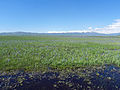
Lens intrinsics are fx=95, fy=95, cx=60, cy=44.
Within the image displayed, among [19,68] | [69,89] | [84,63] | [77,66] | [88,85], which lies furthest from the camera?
[84,63]

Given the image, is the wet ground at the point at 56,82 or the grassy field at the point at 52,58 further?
the grassy field at the point at 52,58

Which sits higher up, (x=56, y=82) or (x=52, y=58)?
(x=52, y=58)

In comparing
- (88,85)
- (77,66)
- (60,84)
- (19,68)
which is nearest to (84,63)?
(77,66)

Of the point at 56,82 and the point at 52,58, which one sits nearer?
the point at 56,82

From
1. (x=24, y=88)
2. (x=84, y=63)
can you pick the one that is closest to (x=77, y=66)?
(x=84, y=63)

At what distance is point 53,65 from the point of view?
12.1 m

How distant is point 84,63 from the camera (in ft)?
41.7

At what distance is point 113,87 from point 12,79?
8344 millimetres

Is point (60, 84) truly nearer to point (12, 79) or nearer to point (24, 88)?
point (24, 88)

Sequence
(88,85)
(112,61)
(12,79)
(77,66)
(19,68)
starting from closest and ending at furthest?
(88,85) < (12,79) < (19,68) < (77,66) < (112,61)

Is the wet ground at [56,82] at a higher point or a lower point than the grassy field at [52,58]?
lower

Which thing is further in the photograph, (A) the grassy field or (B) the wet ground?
(A) the grassy field

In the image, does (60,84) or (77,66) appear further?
(77,66)

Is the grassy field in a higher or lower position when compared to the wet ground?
higher
